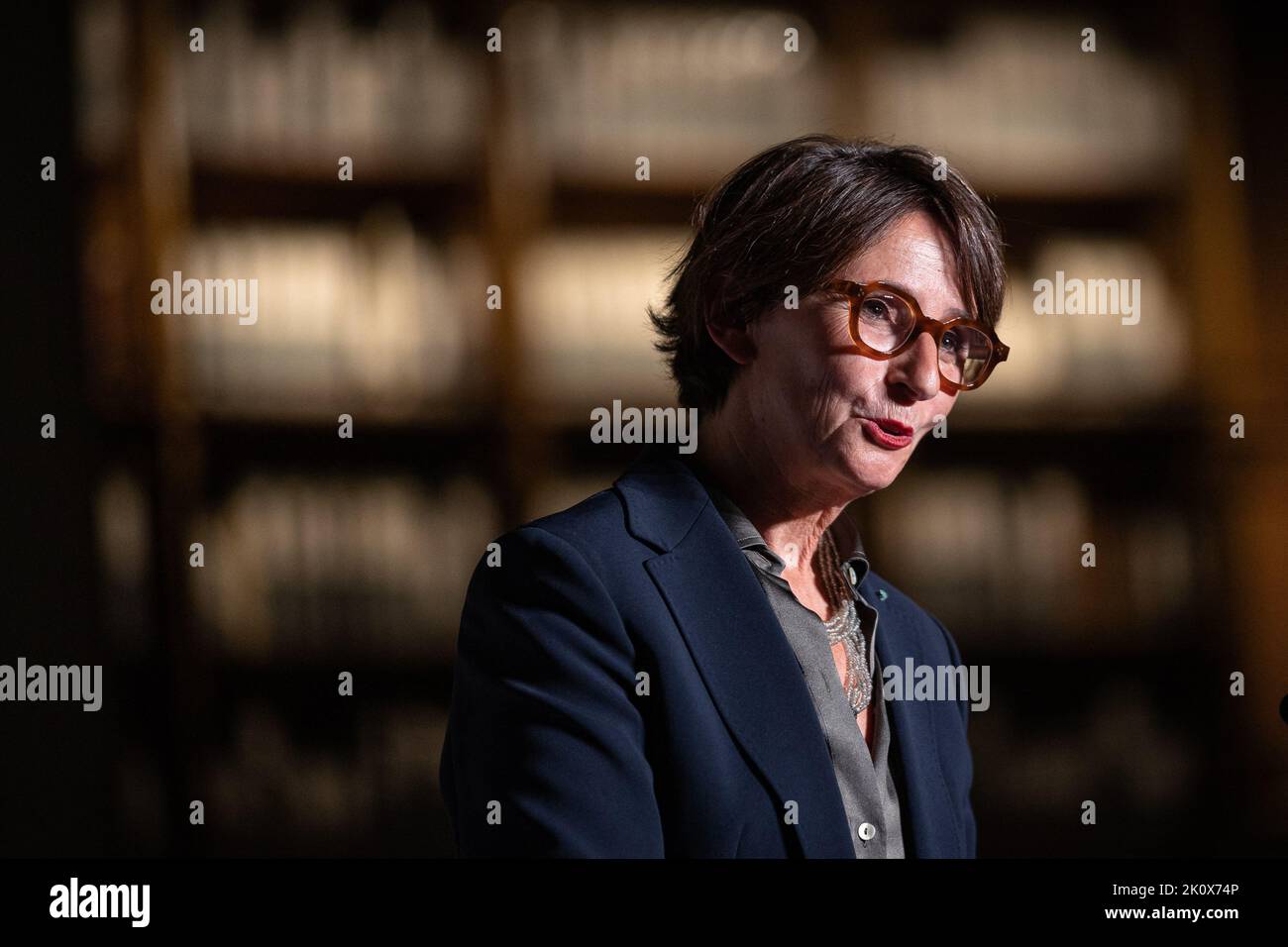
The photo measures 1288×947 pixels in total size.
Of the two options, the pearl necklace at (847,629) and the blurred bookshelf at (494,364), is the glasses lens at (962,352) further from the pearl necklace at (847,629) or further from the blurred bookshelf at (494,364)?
the blurred bookshelf at (494,364)

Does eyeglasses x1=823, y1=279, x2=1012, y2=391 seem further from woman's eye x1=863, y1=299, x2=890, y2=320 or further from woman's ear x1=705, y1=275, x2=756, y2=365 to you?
woman's ear x1=705, y1=275, x2=756, y2=365

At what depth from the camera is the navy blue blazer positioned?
3.61 ft

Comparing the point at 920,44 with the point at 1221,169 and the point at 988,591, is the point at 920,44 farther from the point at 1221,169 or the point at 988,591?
the point at 988,591

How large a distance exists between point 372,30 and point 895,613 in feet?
6.18

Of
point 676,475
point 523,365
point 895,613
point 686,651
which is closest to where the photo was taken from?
point 686,651

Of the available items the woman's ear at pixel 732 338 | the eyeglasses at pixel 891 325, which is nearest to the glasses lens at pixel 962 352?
the eyeglasses at pixel 891 325

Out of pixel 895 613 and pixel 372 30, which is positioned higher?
pixel 372 30

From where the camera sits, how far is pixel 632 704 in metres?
1.14

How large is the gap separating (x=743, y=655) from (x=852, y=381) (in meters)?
0.32

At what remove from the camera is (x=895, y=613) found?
149 cm

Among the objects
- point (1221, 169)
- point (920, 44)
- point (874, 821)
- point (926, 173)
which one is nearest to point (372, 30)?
point (920, 44)

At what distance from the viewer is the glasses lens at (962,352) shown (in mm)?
1336

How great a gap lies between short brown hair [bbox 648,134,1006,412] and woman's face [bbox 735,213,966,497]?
0.07 feet

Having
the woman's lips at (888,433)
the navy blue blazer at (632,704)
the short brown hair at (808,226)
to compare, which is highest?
the short brown hair at (808,226)
